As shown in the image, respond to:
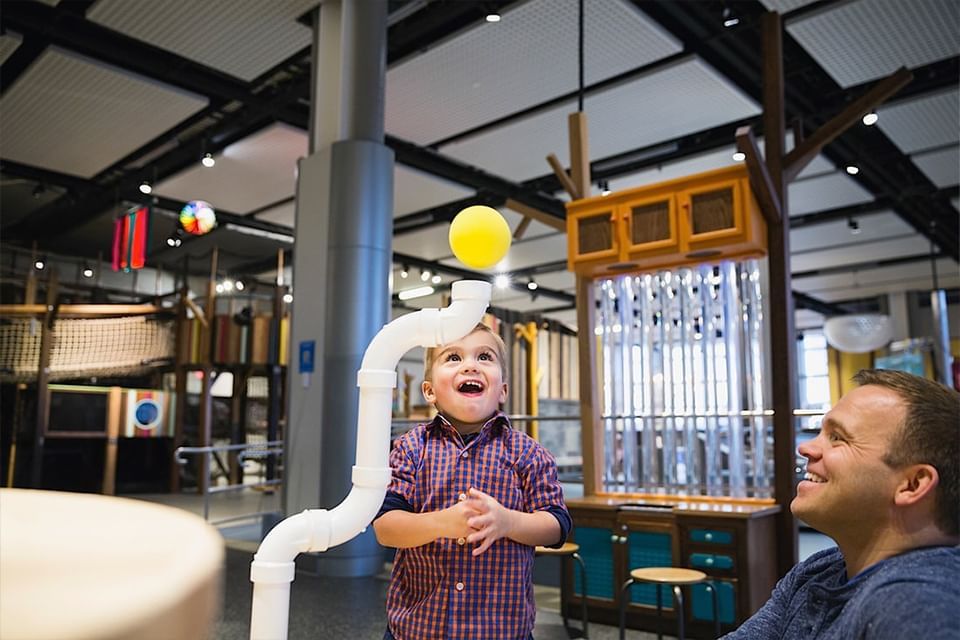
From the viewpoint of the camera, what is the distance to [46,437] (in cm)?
1054

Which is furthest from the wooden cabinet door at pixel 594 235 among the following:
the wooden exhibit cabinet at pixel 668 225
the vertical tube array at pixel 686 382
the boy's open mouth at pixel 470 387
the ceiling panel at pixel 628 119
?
the boy's open mouth at pixel 470 387

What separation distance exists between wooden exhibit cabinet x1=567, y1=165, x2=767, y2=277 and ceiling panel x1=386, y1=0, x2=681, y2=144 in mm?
1741

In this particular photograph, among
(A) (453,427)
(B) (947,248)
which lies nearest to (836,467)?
(A) (453,427)

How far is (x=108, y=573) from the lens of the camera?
30 centimetres

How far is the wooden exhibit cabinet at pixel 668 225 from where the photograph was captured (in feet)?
14.9

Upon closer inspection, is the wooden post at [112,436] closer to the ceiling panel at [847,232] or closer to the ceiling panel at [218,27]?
the ceiling panel at [218,27]

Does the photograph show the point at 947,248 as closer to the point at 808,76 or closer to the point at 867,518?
the point at 808,76

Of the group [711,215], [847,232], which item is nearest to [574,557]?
[711,215]

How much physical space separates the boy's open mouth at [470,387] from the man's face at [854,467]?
27.8 inches

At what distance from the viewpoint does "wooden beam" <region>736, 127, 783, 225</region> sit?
149 inches

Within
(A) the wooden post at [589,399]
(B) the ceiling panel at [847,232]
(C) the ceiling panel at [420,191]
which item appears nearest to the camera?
(A) the wooden post at [589,399]

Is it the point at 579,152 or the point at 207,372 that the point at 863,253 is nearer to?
the point at 579,152

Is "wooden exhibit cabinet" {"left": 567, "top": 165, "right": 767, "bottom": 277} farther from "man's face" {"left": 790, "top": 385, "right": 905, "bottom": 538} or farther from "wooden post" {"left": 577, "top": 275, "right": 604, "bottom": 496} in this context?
"man's face" {"left": 790, "top": 385, "right": 905, "bottom": 538}

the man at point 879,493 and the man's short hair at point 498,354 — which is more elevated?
the man's short hair at point 498,354
